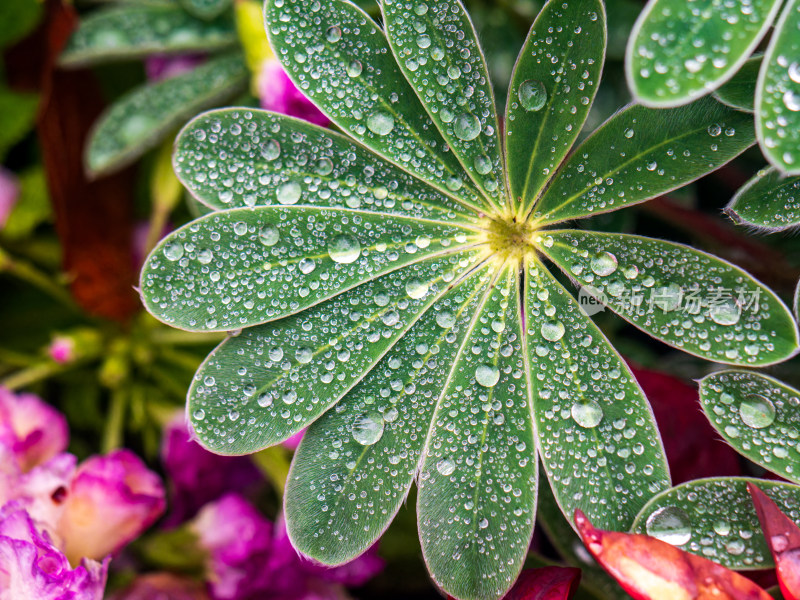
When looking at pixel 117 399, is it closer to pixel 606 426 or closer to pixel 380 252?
pixel 380 252

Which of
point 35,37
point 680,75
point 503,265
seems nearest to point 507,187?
point 503,265

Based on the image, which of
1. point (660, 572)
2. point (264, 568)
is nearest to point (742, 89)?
point (660, 572)

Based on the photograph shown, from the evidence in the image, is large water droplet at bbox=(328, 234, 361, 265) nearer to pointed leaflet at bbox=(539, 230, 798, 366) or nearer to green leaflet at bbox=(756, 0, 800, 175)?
pointed leaflet at bbox=(539, 230, 798, 366)

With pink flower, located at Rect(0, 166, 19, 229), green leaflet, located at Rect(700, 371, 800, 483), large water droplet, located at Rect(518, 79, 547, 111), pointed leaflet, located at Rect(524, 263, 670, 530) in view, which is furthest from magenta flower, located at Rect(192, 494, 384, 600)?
pink flower, located at Rect(0, 166, 19, 229)

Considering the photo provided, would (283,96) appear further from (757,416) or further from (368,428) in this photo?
(757,416)

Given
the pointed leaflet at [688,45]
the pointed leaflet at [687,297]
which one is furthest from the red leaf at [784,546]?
the pointed leaflet at [688,45]

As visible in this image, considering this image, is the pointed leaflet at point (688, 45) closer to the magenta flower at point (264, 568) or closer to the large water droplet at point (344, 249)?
the large water droplet at point (344, 249)

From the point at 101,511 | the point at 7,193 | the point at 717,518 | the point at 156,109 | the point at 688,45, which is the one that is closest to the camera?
the point at 688,45

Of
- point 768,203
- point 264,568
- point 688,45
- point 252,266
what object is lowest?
point 264,568
